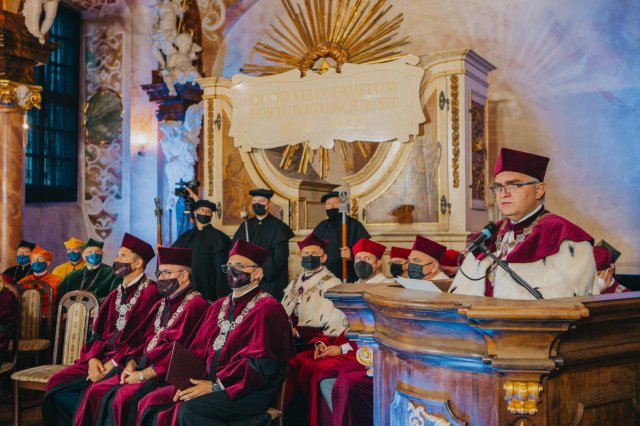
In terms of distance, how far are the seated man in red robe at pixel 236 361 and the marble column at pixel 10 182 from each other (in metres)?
5.41

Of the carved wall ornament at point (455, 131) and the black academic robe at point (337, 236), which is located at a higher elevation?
the carved wall ornament at point (455, 131)

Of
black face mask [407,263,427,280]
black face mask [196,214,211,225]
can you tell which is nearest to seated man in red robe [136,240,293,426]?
black face mask [407,263,427,280]

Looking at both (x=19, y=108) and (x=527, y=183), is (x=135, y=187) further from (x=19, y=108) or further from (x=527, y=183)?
(x=527, y=183)

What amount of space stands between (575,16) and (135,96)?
661 cm

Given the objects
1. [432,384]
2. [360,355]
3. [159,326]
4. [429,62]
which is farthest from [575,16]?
[432,384]

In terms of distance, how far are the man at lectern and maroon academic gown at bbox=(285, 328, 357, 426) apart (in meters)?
2.06

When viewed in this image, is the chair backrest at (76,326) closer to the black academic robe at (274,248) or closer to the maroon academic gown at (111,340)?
the maroon academic gown at (111,340)

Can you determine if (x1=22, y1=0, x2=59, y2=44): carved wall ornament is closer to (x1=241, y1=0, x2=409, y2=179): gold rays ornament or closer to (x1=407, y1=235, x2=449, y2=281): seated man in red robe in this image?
(x1=241, y1=0, x2=409, y2=179): gold rays ornament

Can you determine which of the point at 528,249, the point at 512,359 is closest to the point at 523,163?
the point at 528,249

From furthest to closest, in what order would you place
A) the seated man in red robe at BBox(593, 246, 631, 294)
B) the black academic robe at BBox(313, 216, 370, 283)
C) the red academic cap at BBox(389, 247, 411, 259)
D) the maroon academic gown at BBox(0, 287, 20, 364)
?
the black academic robe at BBox(313, 216, 370, 283)
the maroon academic gown at BBox(0, 287, 20, 364)
the red academic cap at BBox(389, 247, 411, 259)
the seated man in red robe at BBox(593, 246, 631, 294)

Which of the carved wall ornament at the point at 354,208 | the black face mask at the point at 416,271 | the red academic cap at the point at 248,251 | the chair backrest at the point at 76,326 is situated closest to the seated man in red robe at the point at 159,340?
the red academic cap at the point at 248,251

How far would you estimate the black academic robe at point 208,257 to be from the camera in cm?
850

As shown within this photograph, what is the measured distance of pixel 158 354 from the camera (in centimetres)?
504

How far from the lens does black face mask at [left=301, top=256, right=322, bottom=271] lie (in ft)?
20.7
